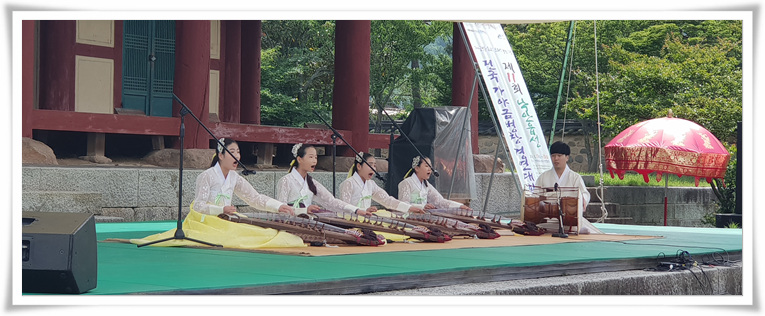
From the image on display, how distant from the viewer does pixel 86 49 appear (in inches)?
470

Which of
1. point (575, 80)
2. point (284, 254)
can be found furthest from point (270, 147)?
point (575, 80)

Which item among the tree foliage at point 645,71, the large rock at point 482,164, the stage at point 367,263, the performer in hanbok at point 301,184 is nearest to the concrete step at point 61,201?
the stage at point 367,263

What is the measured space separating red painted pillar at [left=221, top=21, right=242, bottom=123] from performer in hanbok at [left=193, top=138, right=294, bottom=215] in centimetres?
706

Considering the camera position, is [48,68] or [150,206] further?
[48,68]

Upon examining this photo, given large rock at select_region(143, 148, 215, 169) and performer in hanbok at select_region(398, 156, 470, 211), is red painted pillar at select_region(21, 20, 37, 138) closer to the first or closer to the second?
large rock at select_region(143, 148, 215, 169)

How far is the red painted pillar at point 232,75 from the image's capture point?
552 inches

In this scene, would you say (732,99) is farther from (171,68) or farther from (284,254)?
(284,254)

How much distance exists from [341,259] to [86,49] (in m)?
7.38

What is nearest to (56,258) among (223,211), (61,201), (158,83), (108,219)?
(223,211)

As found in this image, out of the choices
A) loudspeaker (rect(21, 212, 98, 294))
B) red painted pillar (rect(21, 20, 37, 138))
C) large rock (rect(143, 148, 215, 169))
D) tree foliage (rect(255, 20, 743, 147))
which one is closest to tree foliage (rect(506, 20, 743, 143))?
tree foliage (rect(255, 20, 743, 147))

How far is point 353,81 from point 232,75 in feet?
8.79

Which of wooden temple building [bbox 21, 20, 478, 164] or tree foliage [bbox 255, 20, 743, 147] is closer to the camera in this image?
wooden temple building [bbox 21, 20, 478, 164]

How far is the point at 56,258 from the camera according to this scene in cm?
396

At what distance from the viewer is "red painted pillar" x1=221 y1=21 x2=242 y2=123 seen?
14.0m
